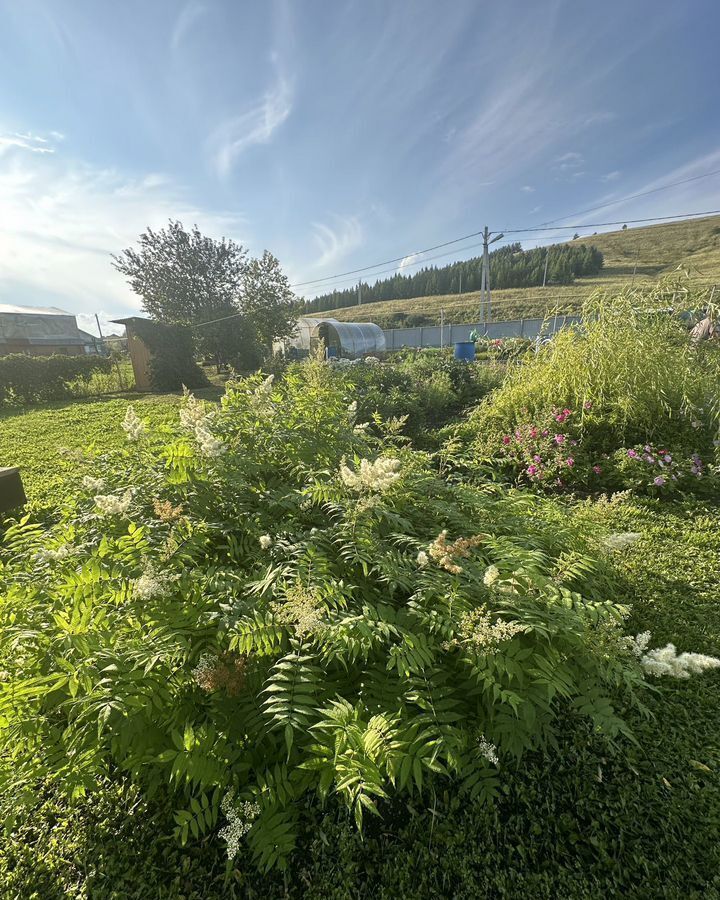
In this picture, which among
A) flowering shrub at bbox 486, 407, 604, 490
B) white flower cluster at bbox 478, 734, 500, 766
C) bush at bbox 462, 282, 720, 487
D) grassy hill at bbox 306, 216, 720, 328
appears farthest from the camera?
grassy hill at bbox 306, 216, 720, 328

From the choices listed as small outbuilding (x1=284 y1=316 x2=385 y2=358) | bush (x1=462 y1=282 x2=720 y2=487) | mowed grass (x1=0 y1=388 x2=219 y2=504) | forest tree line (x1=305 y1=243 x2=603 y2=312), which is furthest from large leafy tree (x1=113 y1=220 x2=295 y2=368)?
forest tree line (x1=305 y1=243 x2=603 y2=312)

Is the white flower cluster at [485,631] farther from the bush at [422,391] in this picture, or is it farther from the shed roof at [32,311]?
the shed roof at [32,311]

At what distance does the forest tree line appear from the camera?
64.6m

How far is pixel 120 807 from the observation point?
1.81 meters

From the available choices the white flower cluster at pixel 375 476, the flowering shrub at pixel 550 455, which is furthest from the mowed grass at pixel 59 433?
the flowering shrub at pixel 550 455

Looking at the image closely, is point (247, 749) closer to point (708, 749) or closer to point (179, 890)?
point (179, 890)

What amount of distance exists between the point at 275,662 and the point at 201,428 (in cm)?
138

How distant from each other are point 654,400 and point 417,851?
5.85m

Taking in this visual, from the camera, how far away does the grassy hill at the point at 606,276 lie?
2094 inches

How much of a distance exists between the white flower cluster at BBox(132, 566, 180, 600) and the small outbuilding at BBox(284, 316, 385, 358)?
2457 centimetres

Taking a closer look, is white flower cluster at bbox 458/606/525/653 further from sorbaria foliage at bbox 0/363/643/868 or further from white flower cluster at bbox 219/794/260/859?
white flower cluster at bbox 219/794/260/859

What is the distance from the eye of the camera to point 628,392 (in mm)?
5266

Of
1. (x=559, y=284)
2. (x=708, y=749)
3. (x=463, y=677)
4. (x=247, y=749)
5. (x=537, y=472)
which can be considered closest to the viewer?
(x=247, y=749)

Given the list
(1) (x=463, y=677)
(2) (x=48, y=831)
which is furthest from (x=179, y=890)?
(1) (x=463, y=677)
